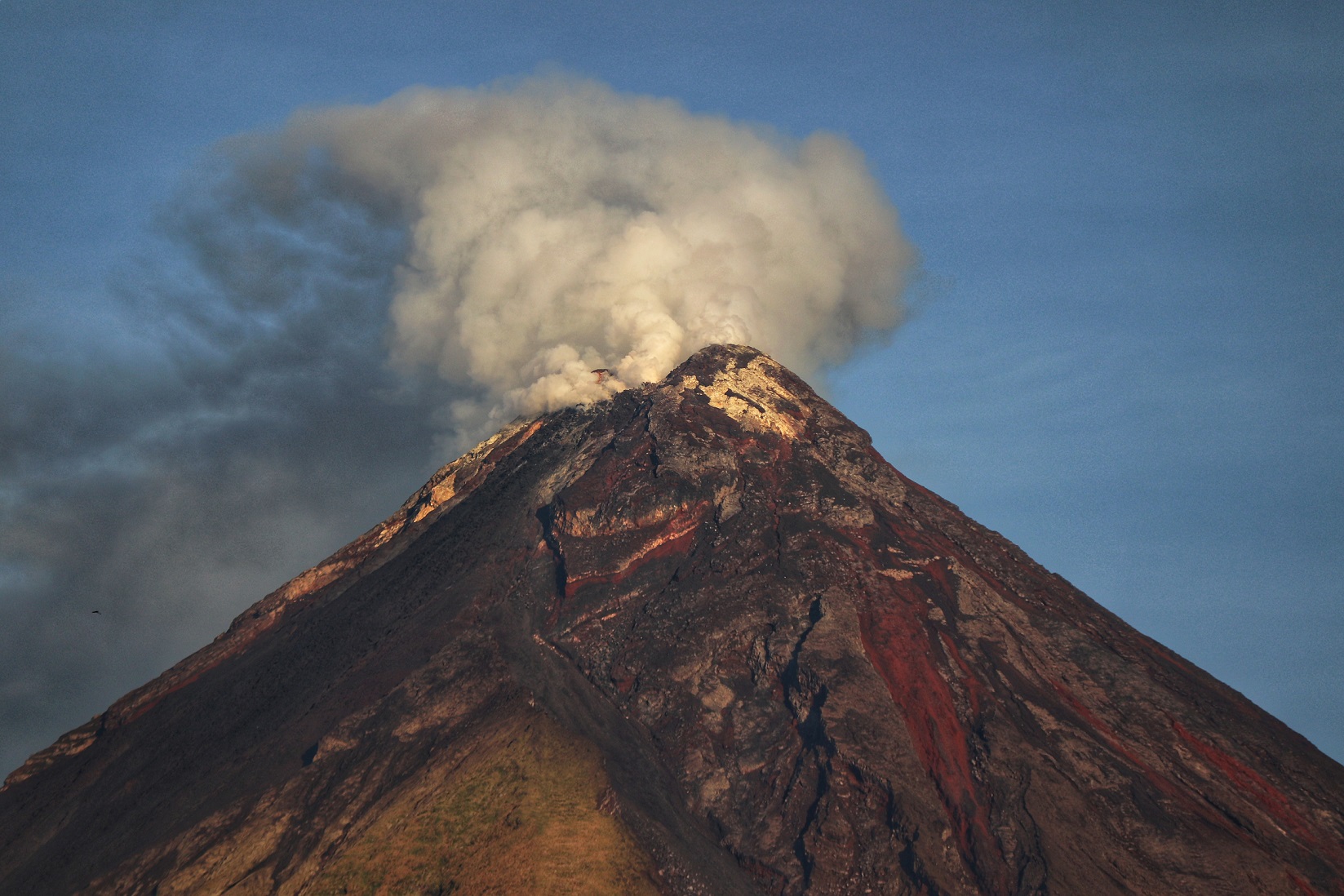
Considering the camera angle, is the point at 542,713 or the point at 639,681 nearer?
the point at 542,713

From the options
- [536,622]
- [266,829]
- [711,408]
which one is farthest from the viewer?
[711,408]

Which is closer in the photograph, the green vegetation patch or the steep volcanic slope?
the green vegetation patch

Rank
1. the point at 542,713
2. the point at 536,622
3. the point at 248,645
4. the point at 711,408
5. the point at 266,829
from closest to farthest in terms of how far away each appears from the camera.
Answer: the point at 266,829, the point at 542,713, the point at 536,622, the point at 248,645, the point at 711,408

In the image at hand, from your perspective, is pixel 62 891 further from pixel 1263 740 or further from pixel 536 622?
pixel 1263 740

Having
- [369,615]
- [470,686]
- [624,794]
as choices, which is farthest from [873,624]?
[369,615]

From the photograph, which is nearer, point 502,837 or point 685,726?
point 502,837

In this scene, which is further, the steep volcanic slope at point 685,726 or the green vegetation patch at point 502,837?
the steep volcanic slope at point 685,726

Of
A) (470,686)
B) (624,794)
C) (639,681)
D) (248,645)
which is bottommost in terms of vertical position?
(624,794)

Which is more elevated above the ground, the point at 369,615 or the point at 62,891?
the point at 369,615
